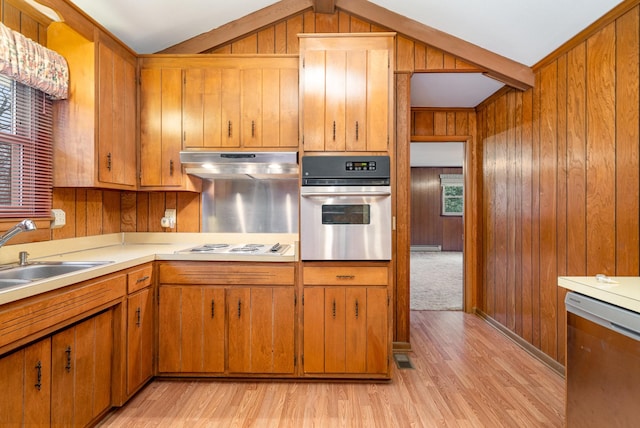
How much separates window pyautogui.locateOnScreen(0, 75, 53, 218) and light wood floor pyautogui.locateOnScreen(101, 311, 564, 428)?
140 centimetres

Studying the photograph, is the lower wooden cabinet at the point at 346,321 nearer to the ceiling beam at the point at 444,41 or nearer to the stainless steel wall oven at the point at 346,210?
the stainless steel wall oven at the point at 346,210

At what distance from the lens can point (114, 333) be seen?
6.24 feet

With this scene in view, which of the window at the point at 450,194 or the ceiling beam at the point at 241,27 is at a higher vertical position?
the ceiling beam at the point at 241,27

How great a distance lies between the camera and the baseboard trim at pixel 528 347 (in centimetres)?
240

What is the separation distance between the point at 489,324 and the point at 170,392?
3.13 metres

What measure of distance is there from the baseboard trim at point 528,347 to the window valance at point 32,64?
396cm

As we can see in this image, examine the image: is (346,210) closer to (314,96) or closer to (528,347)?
(314,96)

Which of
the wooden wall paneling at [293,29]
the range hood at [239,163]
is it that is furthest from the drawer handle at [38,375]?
the wooden wall paneling at [293,29]

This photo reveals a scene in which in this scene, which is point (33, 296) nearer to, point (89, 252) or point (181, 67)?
point (89, 252)

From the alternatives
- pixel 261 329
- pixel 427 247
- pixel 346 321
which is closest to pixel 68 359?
pixel 261 329

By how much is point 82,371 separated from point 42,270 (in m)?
0.65

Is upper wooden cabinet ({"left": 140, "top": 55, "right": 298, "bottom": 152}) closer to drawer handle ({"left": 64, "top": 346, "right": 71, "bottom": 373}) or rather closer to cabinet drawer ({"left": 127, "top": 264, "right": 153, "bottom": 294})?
cabinet drawer ({"left": 127, "top": 264, "right": 153, "bottom": 294})

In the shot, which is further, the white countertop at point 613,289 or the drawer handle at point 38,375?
the drawer handle at point 38,375

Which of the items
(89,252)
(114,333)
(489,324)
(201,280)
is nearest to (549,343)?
(489,324)
